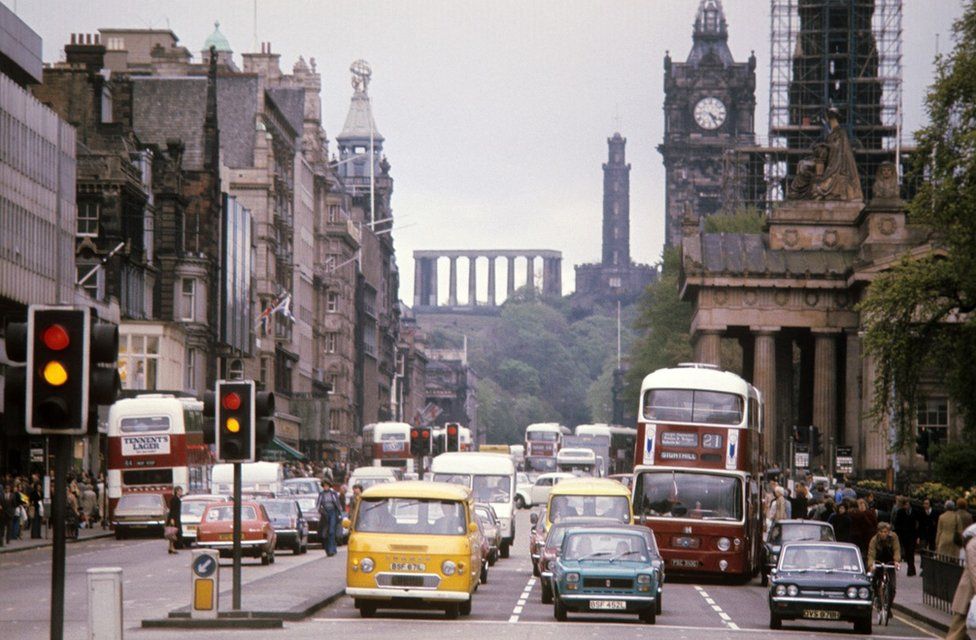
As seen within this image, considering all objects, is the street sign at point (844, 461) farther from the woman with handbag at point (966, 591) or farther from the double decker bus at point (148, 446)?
the woman with handbag at point (966, 591)

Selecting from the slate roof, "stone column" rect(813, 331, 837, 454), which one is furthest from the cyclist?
"stone column" rect(813, 331, 837, 454)

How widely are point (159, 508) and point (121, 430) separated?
126 inches

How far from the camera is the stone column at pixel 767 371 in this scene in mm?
120438

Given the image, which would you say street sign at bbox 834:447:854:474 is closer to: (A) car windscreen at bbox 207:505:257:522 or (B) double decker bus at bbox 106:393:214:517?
(B) double decker bus at bbox 106:393:214:517

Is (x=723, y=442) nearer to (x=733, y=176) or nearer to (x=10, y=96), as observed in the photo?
(x=10, y=96)

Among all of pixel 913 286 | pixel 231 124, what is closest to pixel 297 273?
pixel 231 124

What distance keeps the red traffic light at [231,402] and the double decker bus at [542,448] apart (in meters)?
112

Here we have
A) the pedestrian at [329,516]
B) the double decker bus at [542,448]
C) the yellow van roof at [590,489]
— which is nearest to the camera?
the yellow van roof at [590,489]

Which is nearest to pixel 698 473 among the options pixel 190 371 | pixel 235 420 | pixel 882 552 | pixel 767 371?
pixel 882 552

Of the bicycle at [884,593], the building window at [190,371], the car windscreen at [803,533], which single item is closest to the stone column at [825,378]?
the building window at [190,371]

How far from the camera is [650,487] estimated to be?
45906 millimetres

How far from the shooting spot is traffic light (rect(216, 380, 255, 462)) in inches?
1124

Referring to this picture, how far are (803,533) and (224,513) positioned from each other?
46.7ft

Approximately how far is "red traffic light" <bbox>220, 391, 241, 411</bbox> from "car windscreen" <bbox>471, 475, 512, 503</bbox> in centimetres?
2843
